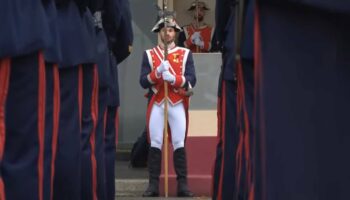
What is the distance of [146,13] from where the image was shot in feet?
35.7

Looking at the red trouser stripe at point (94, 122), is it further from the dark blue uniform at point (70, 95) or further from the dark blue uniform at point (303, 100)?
the dark blue uniform at point (303, 100)

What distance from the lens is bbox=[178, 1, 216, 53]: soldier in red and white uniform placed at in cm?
1081

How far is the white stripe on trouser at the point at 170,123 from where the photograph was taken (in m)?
8.45

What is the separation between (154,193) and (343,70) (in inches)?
236

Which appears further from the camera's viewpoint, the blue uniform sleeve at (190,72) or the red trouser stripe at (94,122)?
the blue uniform sleeve at (190,72)

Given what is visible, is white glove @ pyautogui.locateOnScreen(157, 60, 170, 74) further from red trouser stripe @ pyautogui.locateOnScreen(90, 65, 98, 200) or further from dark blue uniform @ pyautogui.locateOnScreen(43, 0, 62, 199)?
dark blue uniform @ pyautogui.locateOnScreen(43, 0, 62, 199)

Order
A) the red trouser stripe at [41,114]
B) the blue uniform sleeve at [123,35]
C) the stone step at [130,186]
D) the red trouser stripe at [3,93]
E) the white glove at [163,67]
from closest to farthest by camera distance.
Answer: the red trouser stripe at [3,93]
the red trouser stripe at [41,114]
the blue uniform sleeve at [123,35]
the white glove at [163,67]
the stone step at [130,186]

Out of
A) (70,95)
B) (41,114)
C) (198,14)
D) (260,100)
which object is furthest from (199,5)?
(260,100)

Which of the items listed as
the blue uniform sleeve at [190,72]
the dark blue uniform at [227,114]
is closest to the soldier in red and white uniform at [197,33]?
the blue uniform sleeve at [190,72]

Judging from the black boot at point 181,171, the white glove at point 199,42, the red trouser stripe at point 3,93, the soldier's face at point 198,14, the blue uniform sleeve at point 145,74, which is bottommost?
the black boot at point 181,171

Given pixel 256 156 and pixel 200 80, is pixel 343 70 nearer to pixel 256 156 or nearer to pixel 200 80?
pixel 256 156

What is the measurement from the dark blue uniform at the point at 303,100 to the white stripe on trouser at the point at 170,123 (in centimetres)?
580

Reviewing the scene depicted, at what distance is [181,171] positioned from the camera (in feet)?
27.5

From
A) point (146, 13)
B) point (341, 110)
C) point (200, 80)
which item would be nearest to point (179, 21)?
point (146, 13)
